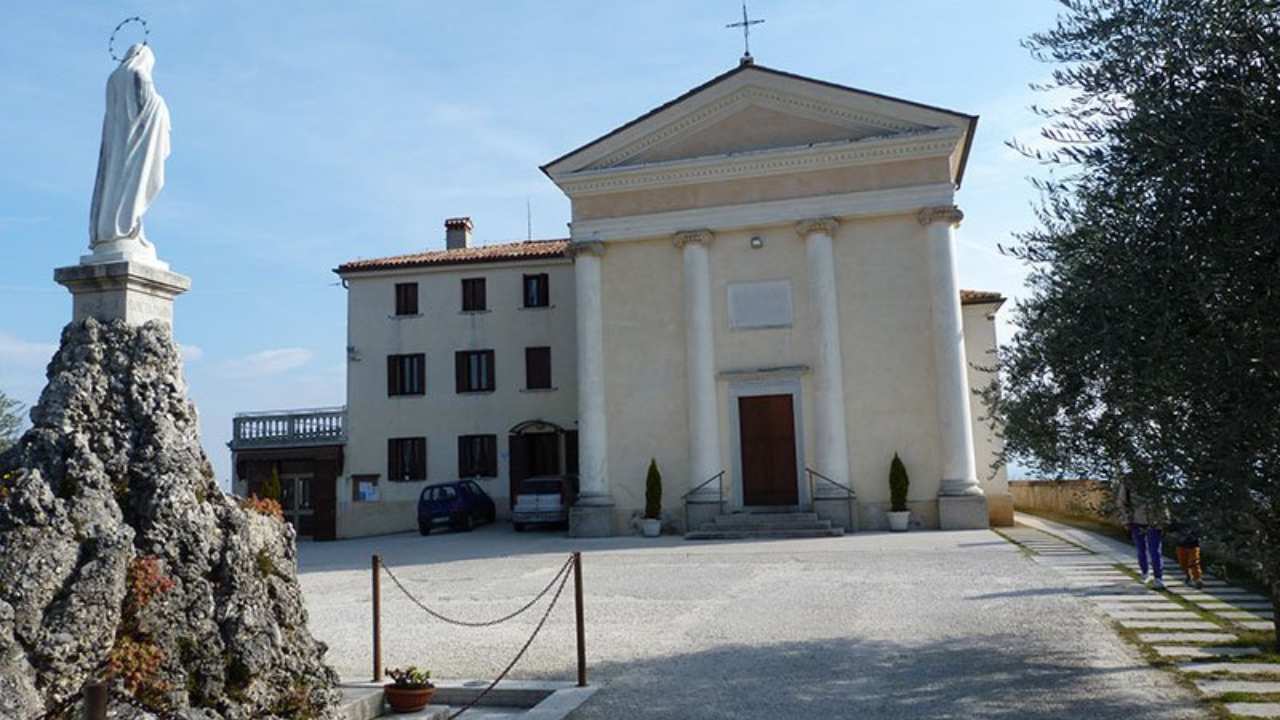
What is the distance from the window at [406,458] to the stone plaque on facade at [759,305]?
35.1 feet

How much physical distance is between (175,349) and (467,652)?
4252 millimetres

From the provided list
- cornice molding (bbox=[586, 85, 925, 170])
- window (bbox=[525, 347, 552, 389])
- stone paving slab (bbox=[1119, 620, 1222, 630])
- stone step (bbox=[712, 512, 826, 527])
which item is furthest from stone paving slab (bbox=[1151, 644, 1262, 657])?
window (bbox=[525, 347, 552, 389])

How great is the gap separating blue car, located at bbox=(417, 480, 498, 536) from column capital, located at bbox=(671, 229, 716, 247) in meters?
9.33

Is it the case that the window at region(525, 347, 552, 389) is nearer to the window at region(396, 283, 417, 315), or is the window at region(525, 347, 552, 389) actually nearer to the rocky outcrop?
the window at region(396, 283, 417, 315)

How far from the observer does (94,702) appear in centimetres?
337

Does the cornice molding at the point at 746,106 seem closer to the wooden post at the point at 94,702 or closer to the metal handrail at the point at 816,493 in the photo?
the metal handrail at the point at 816,493

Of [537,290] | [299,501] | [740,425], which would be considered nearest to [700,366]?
[740,425]

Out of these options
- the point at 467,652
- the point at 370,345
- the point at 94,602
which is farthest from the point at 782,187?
the point at 94,602

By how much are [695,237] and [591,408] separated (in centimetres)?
479

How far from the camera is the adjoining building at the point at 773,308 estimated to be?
67.6 ft

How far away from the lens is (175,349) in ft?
19.6

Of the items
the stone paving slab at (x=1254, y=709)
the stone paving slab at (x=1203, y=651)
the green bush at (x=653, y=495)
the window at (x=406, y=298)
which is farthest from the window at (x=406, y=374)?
the stone paving slab at (x=1254, y=709)

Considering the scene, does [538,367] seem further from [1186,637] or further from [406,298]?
[1186,637]

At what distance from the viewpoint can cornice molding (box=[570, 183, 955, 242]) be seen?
20844 millimetres
